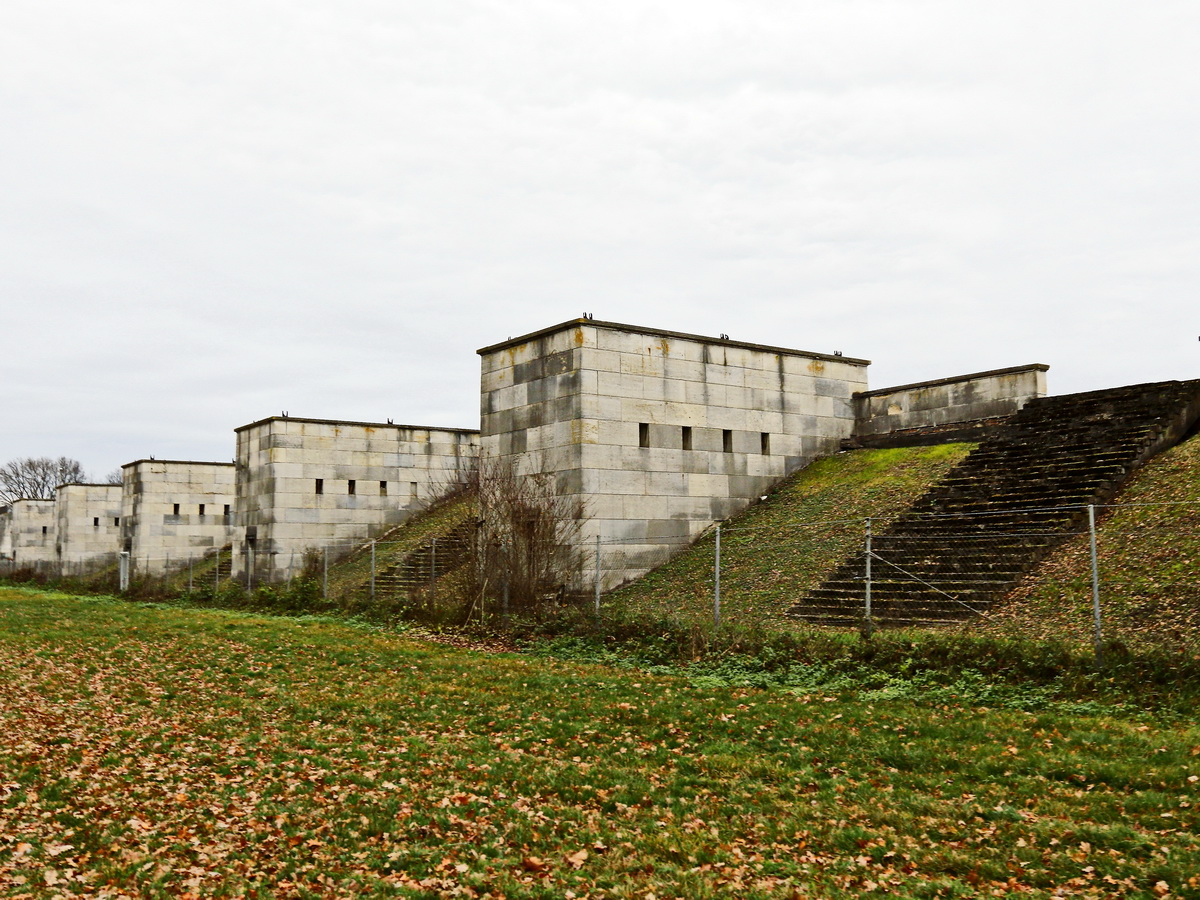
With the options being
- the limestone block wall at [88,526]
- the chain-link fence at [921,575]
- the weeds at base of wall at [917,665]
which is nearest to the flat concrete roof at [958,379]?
the chain-link fence at [921,575]

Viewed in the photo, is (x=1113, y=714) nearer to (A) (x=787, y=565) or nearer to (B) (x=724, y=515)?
(A) (x=787, y=565)

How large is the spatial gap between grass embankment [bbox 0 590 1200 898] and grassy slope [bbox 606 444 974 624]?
17.2 feet

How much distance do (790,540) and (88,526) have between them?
48469mm

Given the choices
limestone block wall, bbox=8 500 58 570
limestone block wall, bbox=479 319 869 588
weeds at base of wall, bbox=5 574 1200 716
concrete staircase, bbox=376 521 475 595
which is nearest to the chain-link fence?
weeds at base of wall, bbox=5 574 1200 716

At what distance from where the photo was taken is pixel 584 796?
25.7 ft

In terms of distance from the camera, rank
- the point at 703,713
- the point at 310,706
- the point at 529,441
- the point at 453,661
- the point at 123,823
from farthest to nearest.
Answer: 1. the point at 529,441
2. the point at 453,661
3. the point at 310,706
4. the point at 703,713
5. the point at 123,823

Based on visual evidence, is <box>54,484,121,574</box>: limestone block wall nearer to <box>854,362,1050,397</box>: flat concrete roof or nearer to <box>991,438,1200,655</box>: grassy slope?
<box>854,362,1050,397</box>: flat concrete roof

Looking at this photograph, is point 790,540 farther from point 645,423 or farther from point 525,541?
point 525,541

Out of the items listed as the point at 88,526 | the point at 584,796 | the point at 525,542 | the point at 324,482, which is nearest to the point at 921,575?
the point at 525,542

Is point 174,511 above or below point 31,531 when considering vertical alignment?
above

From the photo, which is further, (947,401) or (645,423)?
(947,401)

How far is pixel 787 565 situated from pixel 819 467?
6.23m

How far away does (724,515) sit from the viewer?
22281mm

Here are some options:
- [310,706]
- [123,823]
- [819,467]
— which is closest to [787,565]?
[819,467]
